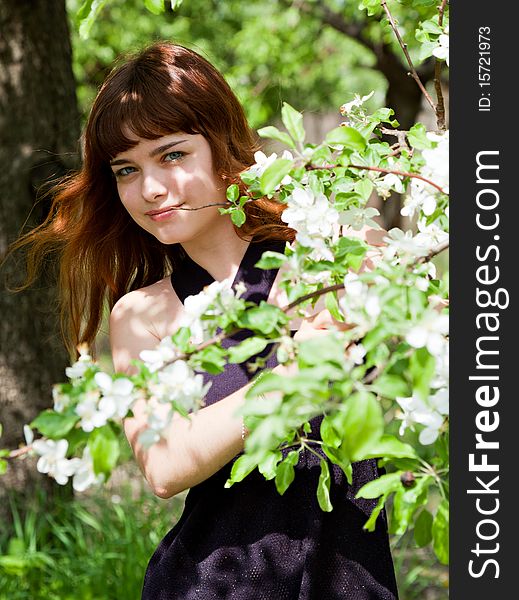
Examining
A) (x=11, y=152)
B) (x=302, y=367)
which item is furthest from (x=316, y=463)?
(x=11, y=152)

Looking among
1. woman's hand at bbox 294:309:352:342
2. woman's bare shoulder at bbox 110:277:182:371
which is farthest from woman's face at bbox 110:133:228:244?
woman's hand at bbox 294:309:352:342

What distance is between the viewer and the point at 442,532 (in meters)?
1.12

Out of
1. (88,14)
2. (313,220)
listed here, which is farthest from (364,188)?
(88,14)

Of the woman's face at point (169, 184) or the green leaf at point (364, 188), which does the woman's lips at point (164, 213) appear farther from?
the green leaf at point (364, 188)

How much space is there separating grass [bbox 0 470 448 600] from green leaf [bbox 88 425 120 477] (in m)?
2.18

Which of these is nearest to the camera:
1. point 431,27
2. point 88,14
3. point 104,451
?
point 104,451

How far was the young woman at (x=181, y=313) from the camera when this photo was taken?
1.76 meters

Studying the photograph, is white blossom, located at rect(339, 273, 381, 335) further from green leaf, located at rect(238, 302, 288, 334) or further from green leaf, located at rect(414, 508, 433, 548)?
green leaf, located at rect(414, 508, 433, 548)

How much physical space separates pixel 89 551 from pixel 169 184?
1.96 metres

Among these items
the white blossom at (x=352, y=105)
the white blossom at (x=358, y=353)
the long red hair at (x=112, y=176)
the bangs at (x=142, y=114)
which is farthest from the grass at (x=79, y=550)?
the white blossom at (x=358, y=353)

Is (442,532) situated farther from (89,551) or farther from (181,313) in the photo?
(89,551)

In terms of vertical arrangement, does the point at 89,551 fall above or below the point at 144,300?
below

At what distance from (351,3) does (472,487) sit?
18.4ft

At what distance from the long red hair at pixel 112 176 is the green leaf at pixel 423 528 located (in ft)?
2.81
